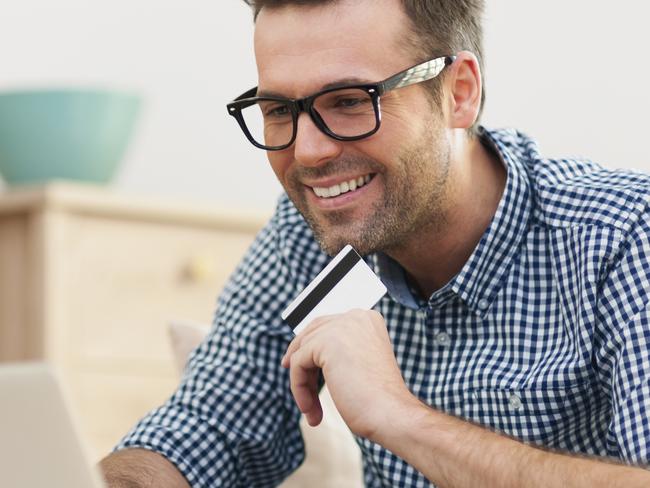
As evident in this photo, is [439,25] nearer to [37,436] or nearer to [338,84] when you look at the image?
[338,84]

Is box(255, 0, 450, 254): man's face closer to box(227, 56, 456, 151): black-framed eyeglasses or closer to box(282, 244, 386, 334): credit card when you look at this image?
box(227, 56, 456, 151): black-framed eyeglasses

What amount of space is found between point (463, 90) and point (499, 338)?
314mm

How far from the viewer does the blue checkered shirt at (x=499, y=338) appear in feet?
4.24

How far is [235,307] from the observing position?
1.61 m

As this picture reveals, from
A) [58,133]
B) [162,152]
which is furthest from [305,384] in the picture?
[162,152]

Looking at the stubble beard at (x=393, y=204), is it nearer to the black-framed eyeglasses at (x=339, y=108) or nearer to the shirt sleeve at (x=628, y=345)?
the black-framed eyeglasses at (x=339, y=108)

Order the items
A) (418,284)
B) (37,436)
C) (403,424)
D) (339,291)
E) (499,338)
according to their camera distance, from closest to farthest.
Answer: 1. (37,436)
2. (403,424)
3. (339,291)
4. (499,338)
5. (418,284)

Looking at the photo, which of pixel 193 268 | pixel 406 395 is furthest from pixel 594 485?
pixel 193 268

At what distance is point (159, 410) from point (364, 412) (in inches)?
15.9

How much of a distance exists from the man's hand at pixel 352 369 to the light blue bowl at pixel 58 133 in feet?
5.00

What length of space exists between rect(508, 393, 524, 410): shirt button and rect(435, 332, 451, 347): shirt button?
0.12 meters

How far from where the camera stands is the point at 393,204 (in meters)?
1.43

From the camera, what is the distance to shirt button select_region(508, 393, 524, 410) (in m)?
1.35

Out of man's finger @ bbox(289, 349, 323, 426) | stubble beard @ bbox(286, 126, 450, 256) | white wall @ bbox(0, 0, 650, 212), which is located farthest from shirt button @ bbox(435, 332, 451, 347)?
white wall @ bbox(0, 0, 650, 212)
